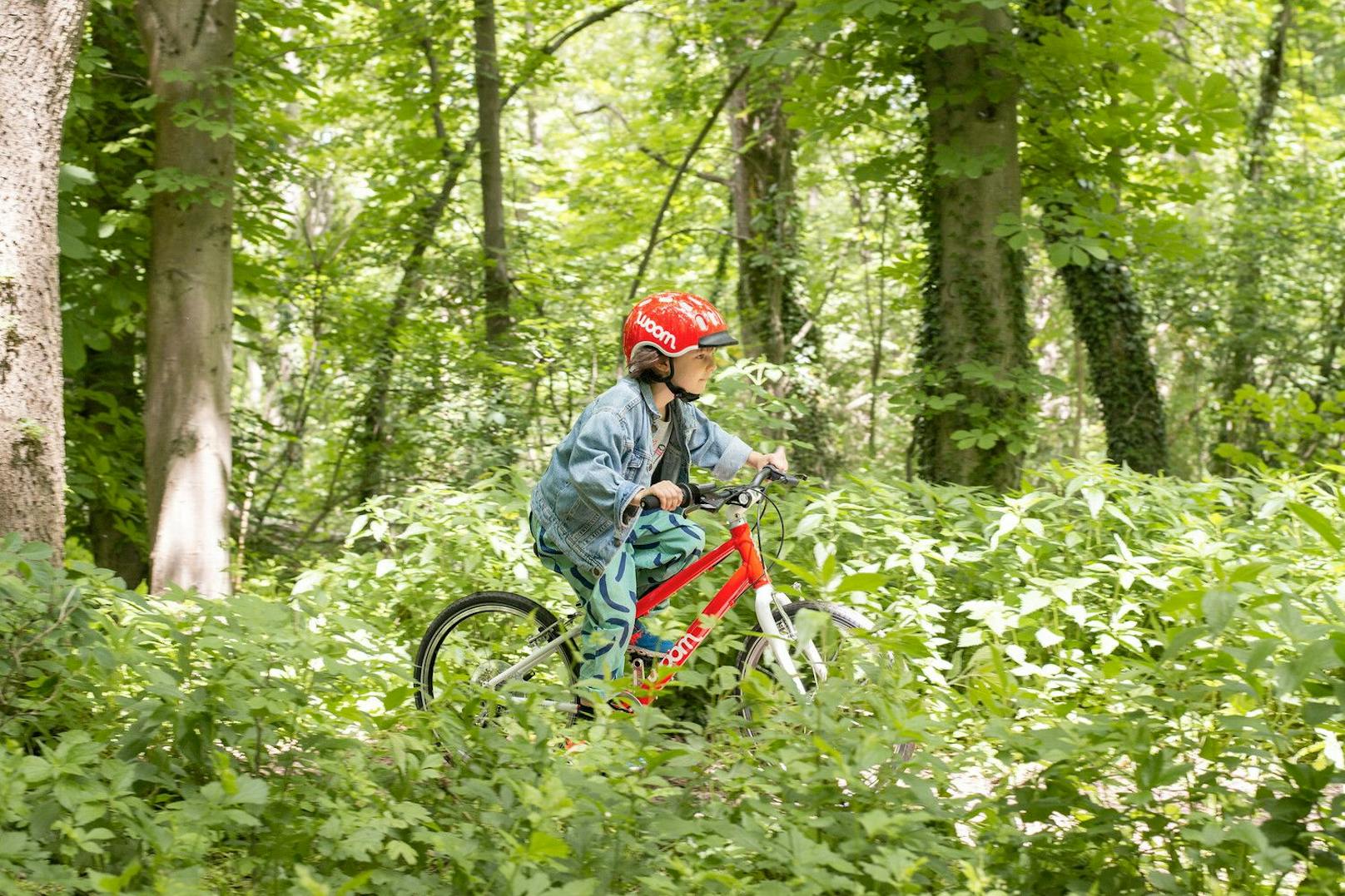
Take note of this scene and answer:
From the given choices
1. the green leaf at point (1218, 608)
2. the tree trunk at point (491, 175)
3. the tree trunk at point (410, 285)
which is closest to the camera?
the green leaf at point (1218, 608)

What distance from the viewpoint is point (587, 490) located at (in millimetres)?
3934

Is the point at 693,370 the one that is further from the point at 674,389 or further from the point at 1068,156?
the point at 1068,156

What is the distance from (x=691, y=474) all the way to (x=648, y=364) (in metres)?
2.13

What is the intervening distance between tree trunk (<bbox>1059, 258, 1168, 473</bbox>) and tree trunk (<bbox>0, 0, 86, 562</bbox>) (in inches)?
367

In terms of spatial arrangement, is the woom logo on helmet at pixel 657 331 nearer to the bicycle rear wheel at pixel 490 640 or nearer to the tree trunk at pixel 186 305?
the bicycle rear wheel at pixel 490 640

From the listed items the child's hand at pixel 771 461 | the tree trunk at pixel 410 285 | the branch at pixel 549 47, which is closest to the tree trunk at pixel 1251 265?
the branch at pixel 549 47

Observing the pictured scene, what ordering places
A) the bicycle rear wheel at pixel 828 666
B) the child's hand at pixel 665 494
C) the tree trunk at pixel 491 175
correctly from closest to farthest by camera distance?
1. the bicycle rear wheel at pixel 828 666
2. the child's hand at pixel 665 494
3. the tree trunk at pixel 491 175

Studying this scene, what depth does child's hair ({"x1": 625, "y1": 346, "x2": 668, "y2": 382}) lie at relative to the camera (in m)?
4.13

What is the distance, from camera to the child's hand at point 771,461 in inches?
167

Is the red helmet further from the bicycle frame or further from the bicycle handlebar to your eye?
the bicycle frame

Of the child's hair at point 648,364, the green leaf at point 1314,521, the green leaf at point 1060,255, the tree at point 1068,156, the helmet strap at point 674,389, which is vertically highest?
the tree at point 1068,156

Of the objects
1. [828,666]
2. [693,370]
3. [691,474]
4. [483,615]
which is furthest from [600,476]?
[691,474]

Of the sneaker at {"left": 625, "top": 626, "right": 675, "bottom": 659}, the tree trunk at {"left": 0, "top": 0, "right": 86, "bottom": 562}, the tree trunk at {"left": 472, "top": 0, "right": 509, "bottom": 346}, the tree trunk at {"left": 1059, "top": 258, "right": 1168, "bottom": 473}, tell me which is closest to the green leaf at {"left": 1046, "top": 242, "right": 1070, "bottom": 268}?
the sneaker at {"left": 625, "top": 626, "right": 675, "bottom": 659}

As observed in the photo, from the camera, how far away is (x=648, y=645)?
13.9 feet
